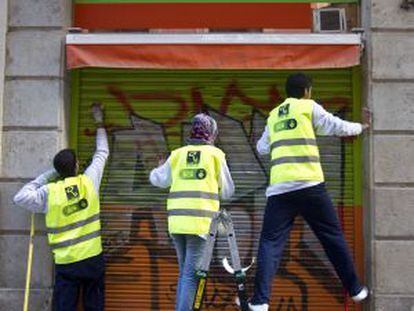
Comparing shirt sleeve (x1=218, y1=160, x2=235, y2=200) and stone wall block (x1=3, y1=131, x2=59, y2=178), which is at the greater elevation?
stone wall block (x1=3, y1=131, x2=59, y2=178)

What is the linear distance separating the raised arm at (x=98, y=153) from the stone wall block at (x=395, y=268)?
2.75 m

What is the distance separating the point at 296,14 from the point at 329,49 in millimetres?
628

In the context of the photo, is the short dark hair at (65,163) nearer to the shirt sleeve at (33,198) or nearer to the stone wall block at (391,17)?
the shirt sleeve at (33,198)

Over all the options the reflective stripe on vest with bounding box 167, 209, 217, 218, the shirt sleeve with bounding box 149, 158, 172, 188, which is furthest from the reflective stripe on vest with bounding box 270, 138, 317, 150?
the shirt sleeve with bounding box 149, 158, 172, 188

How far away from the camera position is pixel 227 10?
724 centimetres

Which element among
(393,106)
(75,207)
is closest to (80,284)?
(75,207)

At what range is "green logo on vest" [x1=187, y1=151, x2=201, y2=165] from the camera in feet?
19.5

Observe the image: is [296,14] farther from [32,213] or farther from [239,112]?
[32,213]

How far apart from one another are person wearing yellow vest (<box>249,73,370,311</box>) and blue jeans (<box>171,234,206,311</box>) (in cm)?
50

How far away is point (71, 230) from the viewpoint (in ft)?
21.0

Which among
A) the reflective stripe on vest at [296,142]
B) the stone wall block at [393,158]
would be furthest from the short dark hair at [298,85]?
the stone wall block at [393,158]

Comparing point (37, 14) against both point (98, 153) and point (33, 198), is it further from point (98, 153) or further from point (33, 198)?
point (33, 198)

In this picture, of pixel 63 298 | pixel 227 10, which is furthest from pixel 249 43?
pixel 63 298

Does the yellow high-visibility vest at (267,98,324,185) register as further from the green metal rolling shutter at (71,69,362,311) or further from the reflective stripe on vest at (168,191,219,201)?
the green metal rolling shutter at (71,69,362,311)
